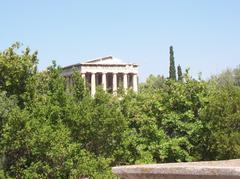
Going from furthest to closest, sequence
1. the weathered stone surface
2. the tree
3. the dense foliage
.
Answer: the tree
the dense foliage
the weathered stone surface

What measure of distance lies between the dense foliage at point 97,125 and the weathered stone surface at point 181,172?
12070mm

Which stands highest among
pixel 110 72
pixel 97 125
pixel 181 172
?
pixel 110 72

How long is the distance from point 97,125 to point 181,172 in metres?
14.9

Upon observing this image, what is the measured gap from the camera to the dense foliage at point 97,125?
18.1 m

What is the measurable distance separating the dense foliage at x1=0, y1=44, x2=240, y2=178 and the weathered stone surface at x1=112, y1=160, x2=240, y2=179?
12.1 meters

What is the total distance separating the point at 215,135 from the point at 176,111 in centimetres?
288

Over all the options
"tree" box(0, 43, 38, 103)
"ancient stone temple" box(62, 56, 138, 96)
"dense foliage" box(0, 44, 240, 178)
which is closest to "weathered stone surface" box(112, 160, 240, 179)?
"dense foliage" box(0, 44, 240, 178)

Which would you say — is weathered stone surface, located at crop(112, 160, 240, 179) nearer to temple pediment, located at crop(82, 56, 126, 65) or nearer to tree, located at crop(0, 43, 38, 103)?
tree, located at crop(0, 43, 38, 103)

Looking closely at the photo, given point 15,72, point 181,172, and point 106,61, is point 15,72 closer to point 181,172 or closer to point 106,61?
point 181,172

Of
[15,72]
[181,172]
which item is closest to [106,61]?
[15,72]

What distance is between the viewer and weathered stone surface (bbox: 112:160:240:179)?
4641 millimetres

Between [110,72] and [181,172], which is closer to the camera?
[181,172]

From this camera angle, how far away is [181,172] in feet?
16.9

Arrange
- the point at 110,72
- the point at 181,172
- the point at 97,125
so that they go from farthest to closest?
the point at 110,72, the point at 97,125, the point at 181,172
